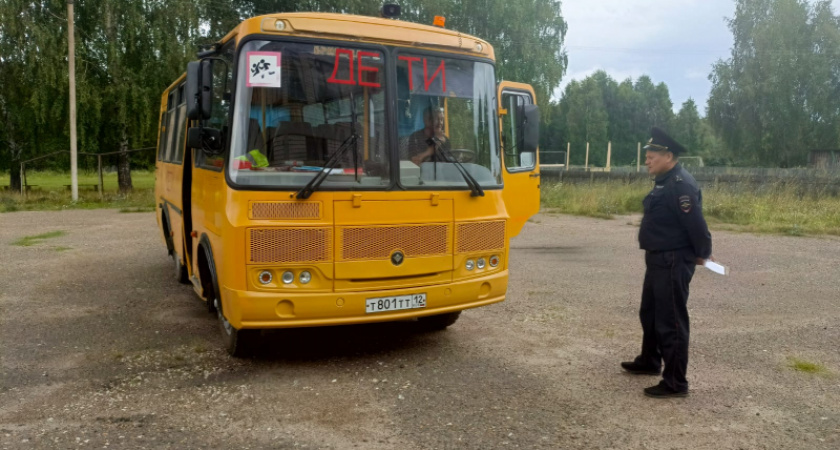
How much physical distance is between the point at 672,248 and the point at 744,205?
15.1m

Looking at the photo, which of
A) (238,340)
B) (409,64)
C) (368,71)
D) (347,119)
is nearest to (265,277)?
(238,340)

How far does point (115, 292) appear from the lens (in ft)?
28.5

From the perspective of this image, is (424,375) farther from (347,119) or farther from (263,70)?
(263,70)

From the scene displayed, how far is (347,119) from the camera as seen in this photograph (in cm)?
542

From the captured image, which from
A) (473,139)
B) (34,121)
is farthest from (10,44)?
(473,139)

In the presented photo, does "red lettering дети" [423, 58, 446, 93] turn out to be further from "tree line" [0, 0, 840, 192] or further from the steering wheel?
"tree line" [0, 0, 840, 192]

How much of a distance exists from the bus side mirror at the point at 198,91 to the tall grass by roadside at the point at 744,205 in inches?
529

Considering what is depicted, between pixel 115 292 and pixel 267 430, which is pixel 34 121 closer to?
pixel 115 292

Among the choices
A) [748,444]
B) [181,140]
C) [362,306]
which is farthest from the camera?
[181,140]

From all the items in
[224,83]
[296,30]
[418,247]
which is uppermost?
[296,30]

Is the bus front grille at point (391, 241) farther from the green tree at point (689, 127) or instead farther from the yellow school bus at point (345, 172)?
the green tree at point (689, 127)

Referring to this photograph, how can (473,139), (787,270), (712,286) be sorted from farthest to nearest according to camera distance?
(787,270)
(712,286)
(473,139)

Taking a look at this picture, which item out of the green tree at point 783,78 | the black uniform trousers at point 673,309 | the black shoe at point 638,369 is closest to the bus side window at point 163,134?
the black shoe at point 638,369

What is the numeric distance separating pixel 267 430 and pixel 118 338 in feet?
9.40
